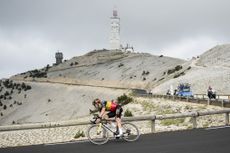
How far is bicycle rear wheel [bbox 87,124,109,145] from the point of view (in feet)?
50.3

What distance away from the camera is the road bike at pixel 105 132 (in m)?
15.4

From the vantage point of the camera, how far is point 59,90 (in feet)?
358

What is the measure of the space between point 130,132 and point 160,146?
2157mm

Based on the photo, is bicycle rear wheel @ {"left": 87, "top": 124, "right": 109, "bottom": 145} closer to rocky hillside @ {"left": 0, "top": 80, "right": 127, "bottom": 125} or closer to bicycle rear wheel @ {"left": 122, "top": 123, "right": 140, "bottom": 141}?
bicycle rear wheel @ {"left": 122, "top": 123, "right": 140, "bottom": 141}

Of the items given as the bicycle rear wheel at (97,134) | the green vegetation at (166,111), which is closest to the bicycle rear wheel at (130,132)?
the bicycle rear wheel at (97,134)

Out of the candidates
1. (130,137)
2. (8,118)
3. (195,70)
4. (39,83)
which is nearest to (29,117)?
(8,118)

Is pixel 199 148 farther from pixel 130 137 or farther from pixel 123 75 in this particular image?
pixel 123 75

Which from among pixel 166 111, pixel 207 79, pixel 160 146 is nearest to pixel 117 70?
pixel 207 79

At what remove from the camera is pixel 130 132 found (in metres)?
15.8

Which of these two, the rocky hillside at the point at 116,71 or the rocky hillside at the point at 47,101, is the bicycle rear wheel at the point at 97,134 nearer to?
the rocky hillside at the point at 47,101

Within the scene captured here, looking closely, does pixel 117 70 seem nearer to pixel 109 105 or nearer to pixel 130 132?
pixel 130 132

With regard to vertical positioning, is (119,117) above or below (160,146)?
above

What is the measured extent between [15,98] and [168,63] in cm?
4366

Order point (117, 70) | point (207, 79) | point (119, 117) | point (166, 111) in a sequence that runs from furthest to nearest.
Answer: point (117, 70) < point (207, 79) < point (166, 111) < point (119, 117)
